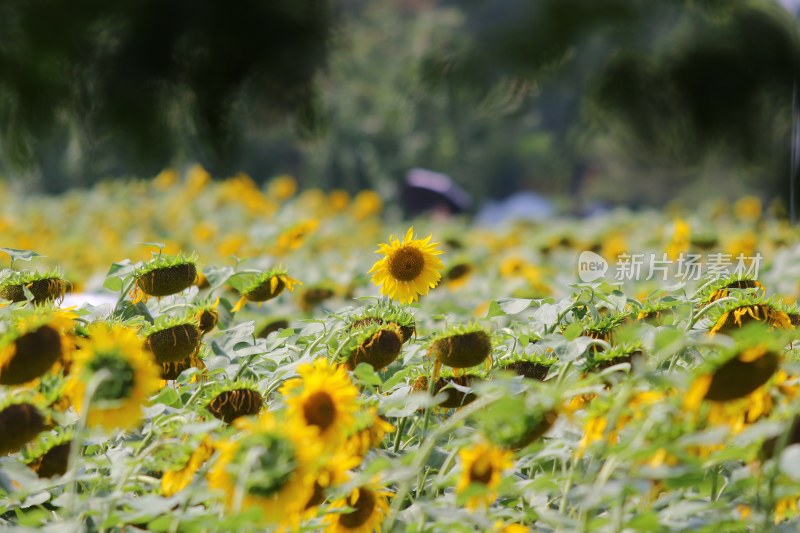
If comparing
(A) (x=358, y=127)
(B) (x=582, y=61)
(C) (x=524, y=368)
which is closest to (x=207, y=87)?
(C) (x=524, y=368)

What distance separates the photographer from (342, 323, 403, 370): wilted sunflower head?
1.50 meters

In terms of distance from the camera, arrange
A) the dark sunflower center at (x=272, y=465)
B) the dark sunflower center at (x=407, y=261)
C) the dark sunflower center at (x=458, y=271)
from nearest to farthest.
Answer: the dark sunflower center at (x=272, y=465) < the dark sunflower center at (x=407, y=261) < the dark sunflower center at (x=458, y=271)

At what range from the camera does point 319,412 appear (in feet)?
3.92

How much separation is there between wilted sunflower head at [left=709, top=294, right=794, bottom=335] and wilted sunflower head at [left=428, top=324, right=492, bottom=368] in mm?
378

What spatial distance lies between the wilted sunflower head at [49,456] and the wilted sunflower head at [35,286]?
345 mm

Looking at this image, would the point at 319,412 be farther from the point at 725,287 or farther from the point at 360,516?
the point at 725,287

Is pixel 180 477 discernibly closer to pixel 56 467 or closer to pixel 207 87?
pixel 56 467

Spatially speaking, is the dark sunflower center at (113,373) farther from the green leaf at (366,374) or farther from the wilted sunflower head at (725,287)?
the wilted sunflower head at (725,287)

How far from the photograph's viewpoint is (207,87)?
5.58 ft

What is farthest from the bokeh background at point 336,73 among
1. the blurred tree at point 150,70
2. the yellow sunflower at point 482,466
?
the yellow sunflower at point 482,466

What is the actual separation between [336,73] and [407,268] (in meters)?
0.44

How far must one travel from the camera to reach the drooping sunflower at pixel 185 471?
1.24 metres

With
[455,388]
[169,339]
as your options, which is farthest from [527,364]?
[169,339]

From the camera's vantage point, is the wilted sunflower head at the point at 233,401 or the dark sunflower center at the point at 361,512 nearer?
the dark sunflower center at the point at 361,512
